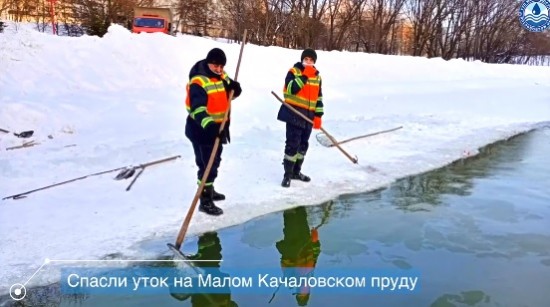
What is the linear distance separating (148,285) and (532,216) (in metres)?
4.13

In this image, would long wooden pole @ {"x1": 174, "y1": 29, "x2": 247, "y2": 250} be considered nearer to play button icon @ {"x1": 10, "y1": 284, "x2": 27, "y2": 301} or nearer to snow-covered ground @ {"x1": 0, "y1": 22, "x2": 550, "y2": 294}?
snow-covered ground @ {"x1": 0, "y1": 22, "x2": 550, "y2": 294}

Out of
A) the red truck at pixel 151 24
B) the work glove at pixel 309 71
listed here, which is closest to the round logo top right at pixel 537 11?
the red truck at pixel 151 24

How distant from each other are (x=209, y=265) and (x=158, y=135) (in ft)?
16.2

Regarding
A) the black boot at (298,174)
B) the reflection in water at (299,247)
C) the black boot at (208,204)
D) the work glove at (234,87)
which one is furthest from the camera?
the black boot at (298,174)

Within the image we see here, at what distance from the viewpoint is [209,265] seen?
4.16 m

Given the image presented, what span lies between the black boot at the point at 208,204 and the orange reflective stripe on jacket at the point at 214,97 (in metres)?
0.75

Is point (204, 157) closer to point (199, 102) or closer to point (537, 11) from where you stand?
point (199, 102)

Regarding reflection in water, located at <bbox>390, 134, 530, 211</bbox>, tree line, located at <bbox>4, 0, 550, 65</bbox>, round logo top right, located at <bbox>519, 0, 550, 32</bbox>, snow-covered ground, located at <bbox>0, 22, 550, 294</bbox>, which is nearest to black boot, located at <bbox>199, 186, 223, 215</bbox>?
snow-covered ground, located at <bbox>0, 22, 550, 294</bbox>

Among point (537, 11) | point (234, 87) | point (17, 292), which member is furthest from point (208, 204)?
point (537, 11)

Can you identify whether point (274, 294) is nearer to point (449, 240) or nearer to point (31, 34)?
point (449, 240)

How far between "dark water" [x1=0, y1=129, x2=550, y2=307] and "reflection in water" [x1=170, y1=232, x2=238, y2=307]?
0.05 feet

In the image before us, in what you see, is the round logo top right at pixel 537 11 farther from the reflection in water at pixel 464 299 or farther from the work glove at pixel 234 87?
the reflection in water at pixel 464 299

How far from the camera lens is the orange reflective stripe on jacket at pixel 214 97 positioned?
4812 mm

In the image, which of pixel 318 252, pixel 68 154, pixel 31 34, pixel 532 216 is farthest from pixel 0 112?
pixel 532 216
